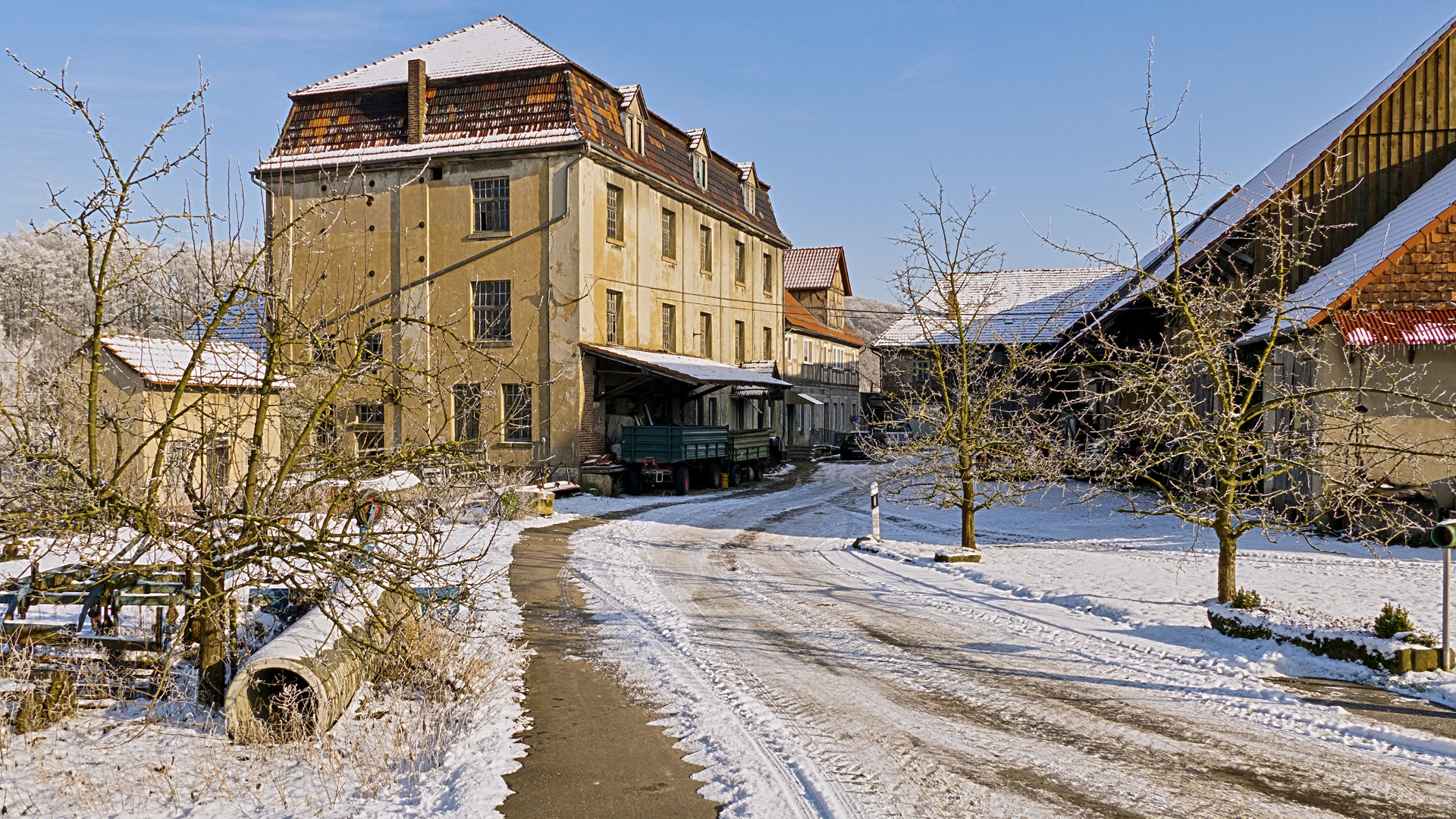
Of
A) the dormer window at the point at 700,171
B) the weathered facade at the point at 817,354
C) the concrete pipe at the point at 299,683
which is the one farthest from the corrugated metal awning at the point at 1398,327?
the weathered facade at the point at 817,354

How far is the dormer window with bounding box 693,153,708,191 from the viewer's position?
34.3 meters

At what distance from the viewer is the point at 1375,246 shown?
1802cm

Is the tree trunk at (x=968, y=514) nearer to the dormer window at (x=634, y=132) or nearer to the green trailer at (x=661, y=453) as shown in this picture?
the green trailer at (x=661, y=453)

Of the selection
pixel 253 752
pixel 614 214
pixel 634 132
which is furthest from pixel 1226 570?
pixel 634 132

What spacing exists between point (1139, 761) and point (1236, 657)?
330 cm

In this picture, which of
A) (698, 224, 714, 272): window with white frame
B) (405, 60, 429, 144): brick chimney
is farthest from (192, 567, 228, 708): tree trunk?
(698, 224, 714, 272): window with white frame

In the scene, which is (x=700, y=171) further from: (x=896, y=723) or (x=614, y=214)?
(x=896, y=723)

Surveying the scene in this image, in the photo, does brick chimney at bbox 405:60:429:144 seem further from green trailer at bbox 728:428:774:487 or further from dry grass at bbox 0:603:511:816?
dry grass at bbox 0:603:511:816

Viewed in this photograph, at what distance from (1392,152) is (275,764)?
2334cm

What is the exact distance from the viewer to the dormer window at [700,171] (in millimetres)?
34281

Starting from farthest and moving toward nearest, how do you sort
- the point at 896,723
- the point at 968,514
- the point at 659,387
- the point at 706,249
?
1. the point at 706,249
2. the point at 659,387
3. the point at 968,514
4. the point at 896,723

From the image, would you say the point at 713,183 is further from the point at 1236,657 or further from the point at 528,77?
the point at 1236,657

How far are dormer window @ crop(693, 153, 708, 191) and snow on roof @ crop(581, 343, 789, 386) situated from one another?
6410mm

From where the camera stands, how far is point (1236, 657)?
8.94m
